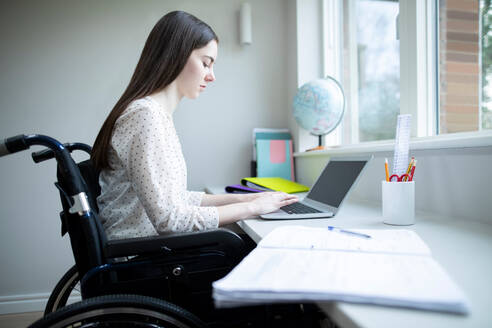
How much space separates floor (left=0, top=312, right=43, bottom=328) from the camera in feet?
5.93

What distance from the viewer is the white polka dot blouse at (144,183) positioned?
802mm

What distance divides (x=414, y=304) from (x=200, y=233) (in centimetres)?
47

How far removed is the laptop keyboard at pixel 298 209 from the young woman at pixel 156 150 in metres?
0.03

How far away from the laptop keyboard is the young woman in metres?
0.03

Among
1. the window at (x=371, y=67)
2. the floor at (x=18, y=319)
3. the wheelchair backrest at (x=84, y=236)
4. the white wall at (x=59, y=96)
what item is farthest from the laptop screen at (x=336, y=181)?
the floor at (x=18, y=319)

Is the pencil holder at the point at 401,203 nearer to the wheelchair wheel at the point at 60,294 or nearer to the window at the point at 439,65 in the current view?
the window at the point at 439,65

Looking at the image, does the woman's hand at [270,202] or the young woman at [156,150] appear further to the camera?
the woman's hand at [270,202]

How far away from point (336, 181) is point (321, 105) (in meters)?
0.65

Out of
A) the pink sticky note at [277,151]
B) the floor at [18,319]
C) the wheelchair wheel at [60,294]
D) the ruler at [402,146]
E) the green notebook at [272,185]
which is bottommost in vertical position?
the floor at [18,319]

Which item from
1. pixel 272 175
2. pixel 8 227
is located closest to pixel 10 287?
pixel 8 227

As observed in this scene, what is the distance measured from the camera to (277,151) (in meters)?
2.00

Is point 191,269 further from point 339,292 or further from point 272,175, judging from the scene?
point 272,175

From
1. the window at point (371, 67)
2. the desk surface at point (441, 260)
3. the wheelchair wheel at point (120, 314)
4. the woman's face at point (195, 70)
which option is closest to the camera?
the desk surface at point (441, 260)

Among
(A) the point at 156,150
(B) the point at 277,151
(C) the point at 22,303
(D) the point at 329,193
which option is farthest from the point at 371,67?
(C) the point at 22,303
